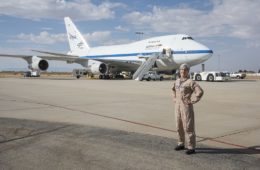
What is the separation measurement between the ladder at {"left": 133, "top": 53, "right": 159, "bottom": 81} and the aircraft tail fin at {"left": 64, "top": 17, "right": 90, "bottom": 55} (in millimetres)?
17252

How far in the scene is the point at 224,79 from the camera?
124 ft

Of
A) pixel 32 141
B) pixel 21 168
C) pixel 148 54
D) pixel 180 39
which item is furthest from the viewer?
pixel 148 54

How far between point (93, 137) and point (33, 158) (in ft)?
5.85

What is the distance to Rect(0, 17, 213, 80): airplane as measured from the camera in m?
35.2

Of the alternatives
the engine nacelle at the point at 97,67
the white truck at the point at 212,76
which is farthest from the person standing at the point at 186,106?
the engine nacelle at the point at 97,67

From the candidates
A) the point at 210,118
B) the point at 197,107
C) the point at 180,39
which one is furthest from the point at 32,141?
the point at 180,39

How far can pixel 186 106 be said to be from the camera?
5.95 m

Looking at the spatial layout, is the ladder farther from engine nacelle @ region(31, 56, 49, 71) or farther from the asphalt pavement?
the asphalt pavement

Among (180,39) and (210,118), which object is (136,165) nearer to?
(210,118)

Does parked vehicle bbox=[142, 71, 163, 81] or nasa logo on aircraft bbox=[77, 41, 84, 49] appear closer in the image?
parked vehicle bbox=[142, 71, 163, 81]

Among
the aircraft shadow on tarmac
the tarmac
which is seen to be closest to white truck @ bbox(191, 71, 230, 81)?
the tarmac

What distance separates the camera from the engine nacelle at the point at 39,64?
131 feet

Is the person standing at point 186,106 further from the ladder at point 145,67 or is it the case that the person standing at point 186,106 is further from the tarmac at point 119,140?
the ladder at point 145,67

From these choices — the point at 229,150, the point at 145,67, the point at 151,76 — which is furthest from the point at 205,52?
A: the point at 229,150
